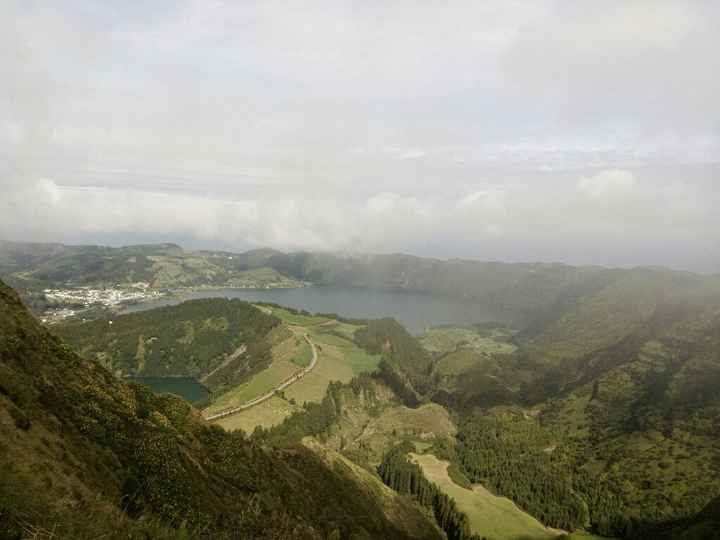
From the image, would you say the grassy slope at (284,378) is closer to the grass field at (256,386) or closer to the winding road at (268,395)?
the grass field at (256,386)

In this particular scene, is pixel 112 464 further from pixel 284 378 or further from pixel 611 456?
pixel 611 456

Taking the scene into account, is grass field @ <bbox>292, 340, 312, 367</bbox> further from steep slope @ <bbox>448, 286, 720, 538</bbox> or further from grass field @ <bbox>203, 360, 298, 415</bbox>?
steep slope @ <bbox>448, 286, 720, 538</bbox>

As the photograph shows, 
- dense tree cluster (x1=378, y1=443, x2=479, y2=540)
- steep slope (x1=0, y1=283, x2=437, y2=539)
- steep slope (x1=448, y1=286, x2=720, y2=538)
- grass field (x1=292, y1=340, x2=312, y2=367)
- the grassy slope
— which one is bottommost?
steep slope (x1=448, y1=286, x2=720, y2=538)

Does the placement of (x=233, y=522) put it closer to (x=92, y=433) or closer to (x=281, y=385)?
(x=92, y=433)

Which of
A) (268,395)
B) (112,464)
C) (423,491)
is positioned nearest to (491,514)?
(423,491)

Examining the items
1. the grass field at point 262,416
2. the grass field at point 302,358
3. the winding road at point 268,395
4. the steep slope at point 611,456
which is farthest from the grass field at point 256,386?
the steep slope at point 611,456

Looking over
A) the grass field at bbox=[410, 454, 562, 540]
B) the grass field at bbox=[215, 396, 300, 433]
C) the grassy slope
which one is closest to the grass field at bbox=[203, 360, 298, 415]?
the grassy slope
